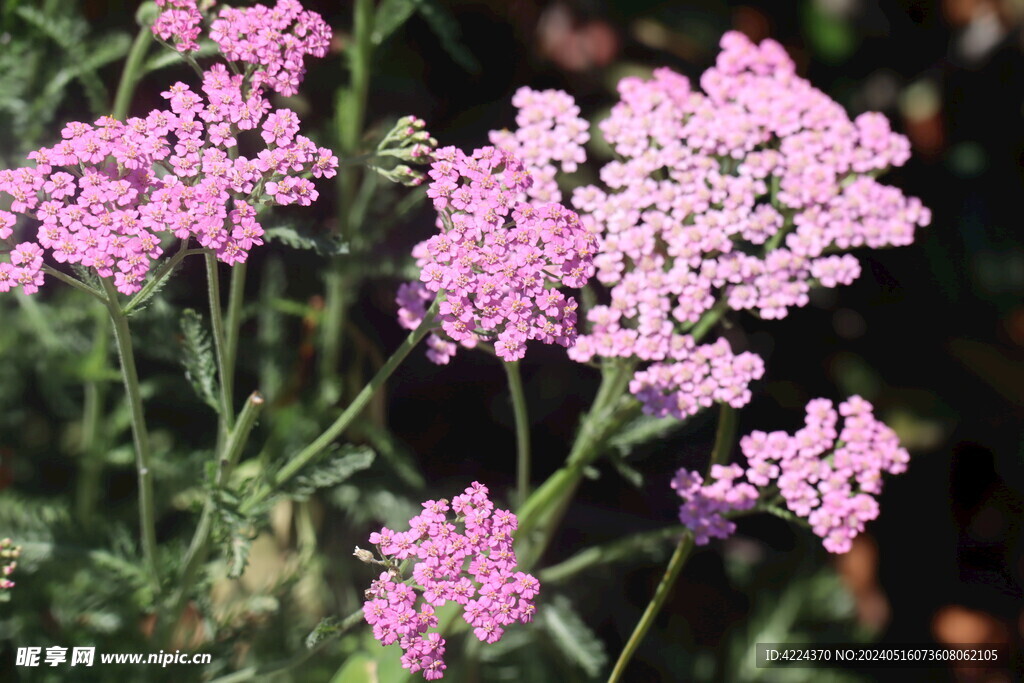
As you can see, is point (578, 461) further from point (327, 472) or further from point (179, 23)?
point (179, 23)

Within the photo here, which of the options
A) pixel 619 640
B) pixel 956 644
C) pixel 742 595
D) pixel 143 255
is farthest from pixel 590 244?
pixel 956 644

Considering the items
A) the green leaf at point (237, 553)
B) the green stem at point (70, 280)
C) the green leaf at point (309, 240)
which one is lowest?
the green leaf at point (237, 553)

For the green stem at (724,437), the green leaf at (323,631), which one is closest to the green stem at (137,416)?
the green leaf at (323,631)

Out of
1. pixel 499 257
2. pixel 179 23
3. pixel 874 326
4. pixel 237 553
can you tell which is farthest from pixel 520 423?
pixel 874 326

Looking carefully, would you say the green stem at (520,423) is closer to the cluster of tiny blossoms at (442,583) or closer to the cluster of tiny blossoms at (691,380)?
the cluster of tiny blossoms at (691,380)

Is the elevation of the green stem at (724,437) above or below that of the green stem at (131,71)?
below

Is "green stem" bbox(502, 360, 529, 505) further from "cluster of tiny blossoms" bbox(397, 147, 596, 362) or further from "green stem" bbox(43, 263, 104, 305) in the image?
"green stem" bbox(43, 263, 104, 305)

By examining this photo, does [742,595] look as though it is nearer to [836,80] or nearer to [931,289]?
[931,289]
